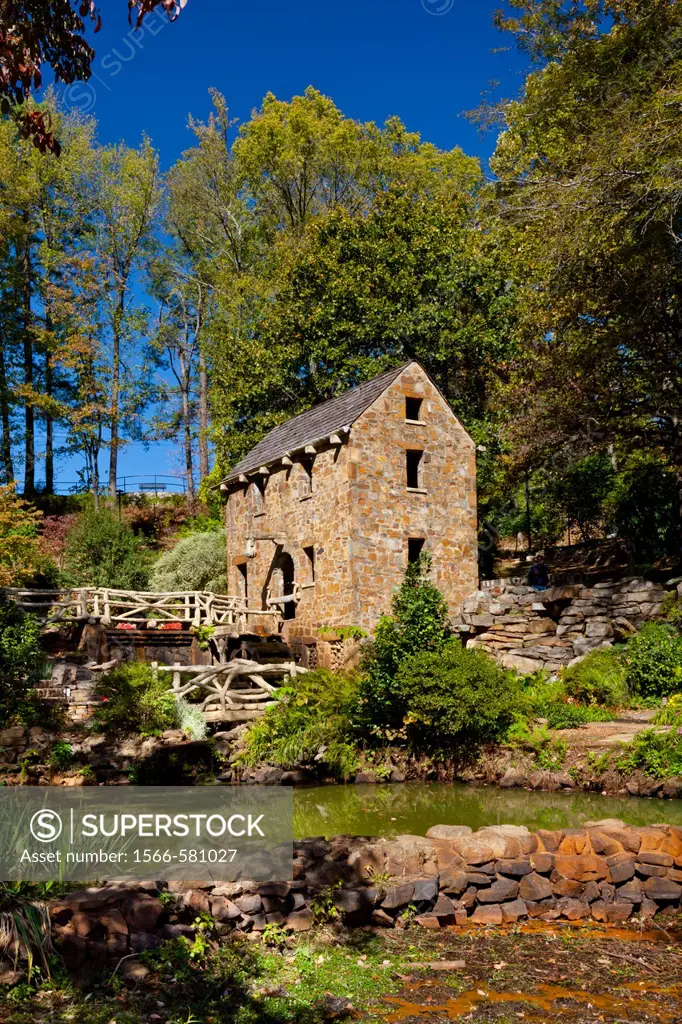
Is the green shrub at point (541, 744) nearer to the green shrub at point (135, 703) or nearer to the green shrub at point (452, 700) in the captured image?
the green shrub at point (452, 700)

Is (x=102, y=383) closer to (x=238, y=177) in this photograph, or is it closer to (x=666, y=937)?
(x=238, y=177)

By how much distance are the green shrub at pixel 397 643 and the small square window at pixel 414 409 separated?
4.97 m

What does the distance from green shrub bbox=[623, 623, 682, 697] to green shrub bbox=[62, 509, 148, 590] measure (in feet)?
56.5

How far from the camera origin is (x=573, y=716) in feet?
52.7

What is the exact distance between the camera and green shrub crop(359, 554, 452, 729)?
1661cm

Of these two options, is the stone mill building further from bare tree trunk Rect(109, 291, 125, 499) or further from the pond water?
bare tree trunk Rect(109, 291, 125, 499)

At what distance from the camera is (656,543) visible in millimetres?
23312

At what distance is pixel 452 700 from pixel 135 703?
6362 millimetres

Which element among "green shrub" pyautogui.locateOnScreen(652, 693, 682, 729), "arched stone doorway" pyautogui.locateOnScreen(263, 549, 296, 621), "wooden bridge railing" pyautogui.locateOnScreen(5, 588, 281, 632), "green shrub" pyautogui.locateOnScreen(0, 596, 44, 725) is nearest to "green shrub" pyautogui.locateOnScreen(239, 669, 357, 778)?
"green shrub" pyautogui.locateOnScreen(0, 596, 44, 725)

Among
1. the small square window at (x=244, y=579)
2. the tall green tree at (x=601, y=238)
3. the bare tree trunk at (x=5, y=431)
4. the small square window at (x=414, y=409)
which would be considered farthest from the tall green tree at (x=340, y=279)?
the bare tree trunk at (x=5, y=431)

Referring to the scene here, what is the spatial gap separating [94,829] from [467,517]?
1624 cm

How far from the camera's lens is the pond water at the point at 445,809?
37.6 ft

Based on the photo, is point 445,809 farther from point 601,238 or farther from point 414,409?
point 414,409

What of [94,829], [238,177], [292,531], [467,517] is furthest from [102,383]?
[94,829]
